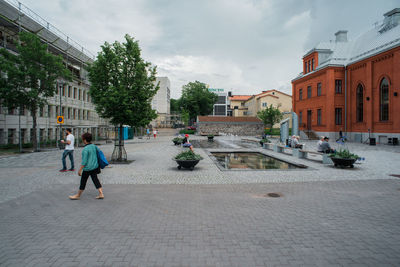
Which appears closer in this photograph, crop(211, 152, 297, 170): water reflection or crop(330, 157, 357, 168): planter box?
crop(330, 157, 357, 168): planter box

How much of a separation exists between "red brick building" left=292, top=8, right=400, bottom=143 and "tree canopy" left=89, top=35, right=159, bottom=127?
80.2 feet

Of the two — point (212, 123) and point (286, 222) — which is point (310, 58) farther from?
point (286, 222)

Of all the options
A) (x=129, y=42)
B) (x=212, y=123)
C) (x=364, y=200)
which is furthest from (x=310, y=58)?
(x=364, y=200)

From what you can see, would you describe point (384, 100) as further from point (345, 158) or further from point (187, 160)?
point (187, 160)

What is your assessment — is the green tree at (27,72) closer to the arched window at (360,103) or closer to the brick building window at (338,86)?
the brick building window at (338,86)

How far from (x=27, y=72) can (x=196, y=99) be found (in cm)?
5710

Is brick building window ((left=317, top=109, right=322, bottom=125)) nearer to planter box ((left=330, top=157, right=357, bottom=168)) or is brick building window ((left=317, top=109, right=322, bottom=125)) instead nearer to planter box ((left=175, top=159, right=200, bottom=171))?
planter box ((left=330, top=157, right=357, bottom=168))

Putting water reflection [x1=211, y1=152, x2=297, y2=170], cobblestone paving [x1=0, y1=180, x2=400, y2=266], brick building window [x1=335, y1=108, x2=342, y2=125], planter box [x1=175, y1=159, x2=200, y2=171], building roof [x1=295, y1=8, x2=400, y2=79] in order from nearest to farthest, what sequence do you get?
cobblestone paving [x1=0, y1=180, x2=400, y2=266], planter box [x1=175, y1=159, x2=200, y2=171], water reflection [x1=211, y1=152, x2=297, y2=170], building roof [x1=295, y1=8, x2=400, y2=79], brick building window [x1=335, y1=108, x2=342, y2=125]

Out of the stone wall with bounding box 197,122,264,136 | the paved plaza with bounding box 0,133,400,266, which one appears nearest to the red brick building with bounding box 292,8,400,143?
the stone wall with bounding box 197,122,264,136

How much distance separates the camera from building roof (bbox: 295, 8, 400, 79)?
88.9ft

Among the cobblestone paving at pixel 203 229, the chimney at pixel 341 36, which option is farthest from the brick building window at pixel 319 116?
the cobblestone paving at pixel 203 229

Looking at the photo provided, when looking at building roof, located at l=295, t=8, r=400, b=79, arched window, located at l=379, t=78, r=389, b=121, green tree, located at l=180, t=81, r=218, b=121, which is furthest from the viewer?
green tree, located at l=180, t=81, r=218, b=121

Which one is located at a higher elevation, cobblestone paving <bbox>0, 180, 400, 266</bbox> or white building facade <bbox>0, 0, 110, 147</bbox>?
white building facade <bbox>0, 0, 110, 147</bbox>

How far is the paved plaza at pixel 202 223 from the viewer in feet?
11.8
